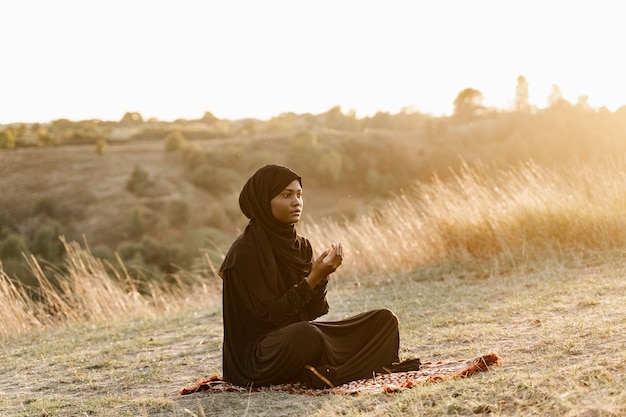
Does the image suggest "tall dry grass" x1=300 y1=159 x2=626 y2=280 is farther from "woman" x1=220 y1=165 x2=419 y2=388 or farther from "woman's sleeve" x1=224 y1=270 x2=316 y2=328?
"woman's sleeve" x1=224 y1=270 x2=316 y2=328

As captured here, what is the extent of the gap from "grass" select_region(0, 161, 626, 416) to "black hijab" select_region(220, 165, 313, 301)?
731 millimetres

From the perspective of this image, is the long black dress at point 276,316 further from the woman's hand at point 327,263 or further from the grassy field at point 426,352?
the grassy field at point 426,352

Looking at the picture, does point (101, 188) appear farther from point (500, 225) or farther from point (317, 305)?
point (317, 305)

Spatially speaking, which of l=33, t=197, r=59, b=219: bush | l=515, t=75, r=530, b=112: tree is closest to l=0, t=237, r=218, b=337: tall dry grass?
l=33, t=197, r=59, b=219: bush

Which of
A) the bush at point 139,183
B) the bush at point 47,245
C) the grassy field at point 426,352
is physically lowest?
the bush at point 47,245

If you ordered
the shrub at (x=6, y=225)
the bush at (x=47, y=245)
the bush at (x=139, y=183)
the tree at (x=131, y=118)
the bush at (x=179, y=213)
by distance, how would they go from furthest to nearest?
the tree at (x=131, y=118)
the bush at (x=139, y=183)
the bush at (x=179, y=213)
the shrub at (x=6, y=225)
the bush at (x=47, y=245)

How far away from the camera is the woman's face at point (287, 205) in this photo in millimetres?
5195

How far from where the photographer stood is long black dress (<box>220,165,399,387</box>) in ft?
16.7

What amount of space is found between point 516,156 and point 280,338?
1672 inches

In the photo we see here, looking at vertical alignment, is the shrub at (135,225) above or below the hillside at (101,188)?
below

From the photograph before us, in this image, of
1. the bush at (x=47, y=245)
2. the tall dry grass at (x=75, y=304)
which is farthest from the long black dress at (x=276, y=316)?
the bush at (x=47, y=245)

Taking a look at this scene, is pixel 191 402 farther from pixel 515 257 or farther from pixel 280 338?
pixel 515 257

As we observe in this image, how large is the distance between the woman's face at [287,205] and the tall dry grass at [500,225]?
223 inches

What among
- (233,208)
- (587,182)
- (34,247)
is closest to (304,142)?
(233,208)
